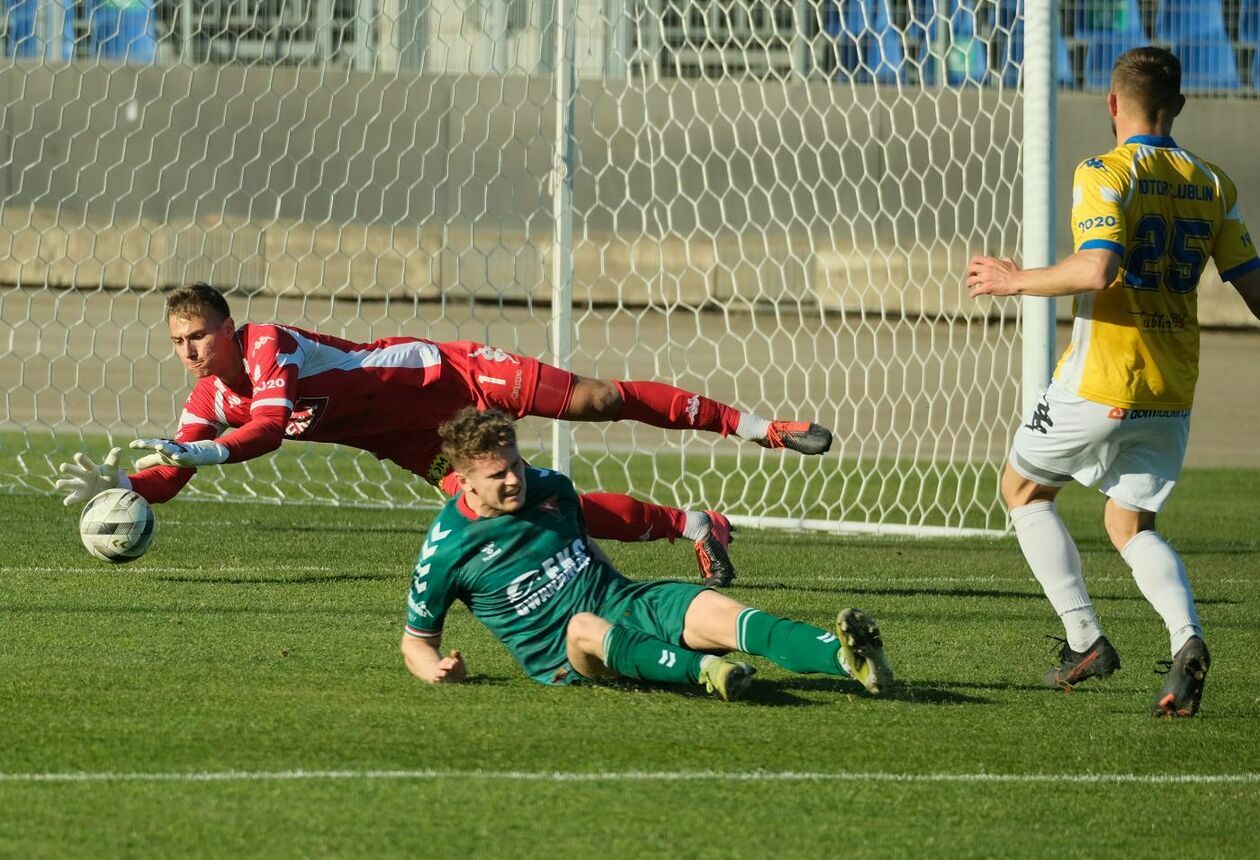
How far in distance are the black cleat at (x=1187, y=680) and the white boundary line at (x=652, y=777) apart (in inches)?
18.1

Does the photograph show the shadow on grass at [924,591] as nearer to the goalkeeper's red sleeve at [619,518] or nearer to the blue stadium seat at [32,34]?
the goalkeeper's red sleeve at [619,518]

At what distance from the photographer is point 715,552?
22.6 feet

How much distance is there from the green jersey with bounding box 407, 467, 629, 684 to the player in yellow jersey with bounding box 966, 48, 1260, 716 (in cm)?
144

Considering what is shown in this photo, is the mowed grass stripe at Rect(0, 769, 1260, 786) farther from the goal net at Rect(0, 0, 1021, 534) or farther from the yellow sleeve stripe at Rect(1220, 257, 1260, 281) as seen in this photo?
the goal net at Rect(0, 0, 1021, 534)

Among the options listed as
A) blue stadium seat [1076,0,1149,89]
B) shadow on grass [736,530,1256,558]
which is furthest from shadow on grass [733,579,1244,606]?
blue stadium seat [1076,0,1149,89]

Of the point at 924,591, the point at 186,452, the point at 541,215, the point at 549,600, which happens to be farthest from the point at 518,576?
the point at 541,215

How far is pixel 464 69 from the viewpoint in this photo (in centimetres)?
1374

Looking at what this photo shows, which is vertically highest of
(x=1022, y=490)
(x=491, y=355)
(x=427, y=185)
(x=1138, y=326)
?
(x=427, y=185)

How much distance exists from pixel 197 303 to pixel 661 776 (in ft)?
10.6

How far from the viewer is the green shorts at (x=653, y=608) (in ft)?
17.0

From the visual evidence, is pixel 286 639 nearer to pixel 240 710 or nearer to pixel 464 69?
pixel 240 710

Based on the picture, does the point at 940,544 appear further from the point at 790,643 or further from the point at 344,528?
the point at 790,643

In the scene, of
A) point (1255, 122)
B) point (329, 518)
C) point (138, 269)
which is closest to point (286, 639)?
point (329, 518)

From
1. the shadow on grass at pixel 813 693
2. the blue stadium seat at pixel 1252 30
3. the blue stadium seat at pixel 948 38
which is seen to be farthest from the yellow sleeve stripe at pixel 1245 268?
the blue stadium seat at pixel 1252 30
